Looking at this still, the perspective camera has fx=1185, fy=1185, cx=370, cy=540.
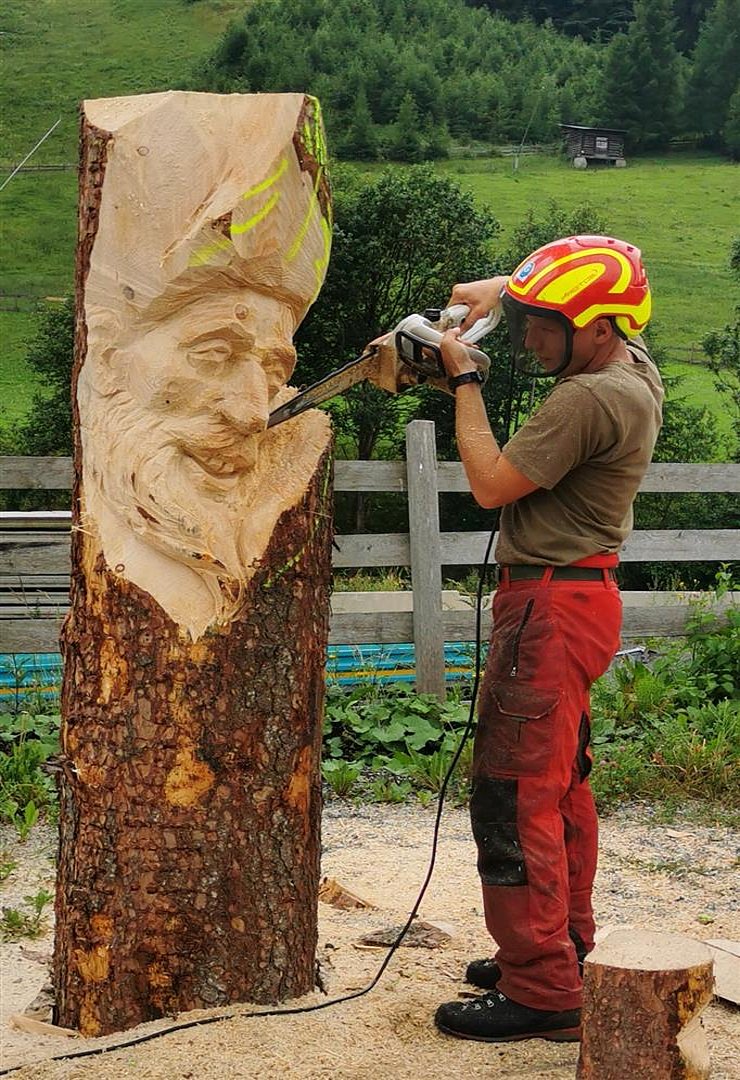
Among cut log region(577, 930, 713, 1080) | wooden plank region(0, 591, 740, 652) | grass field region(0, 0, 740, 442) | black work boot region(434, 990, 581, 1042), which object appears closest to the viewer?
cut log region(577, 930, 713, 1080)

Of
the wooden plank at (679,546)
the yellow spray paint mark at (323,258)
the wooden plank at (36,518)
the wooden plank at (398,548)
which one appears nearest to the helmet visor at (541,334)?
the yellow spray paint mark at (323,258)

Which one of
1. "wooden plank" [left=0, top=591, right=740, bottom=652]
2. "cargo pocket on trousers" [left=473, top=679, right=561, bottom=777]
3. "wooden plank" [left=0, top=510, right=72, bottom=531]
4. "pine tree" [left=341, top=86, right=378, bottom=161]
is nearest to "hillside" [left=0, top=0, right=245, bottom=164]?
"pine tree" [left=341, top=86, right=378, bottom=161]

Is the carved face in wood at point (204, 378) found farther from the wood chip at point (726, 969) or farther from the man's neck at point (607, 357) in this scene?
the wood chip at point (726, 969)

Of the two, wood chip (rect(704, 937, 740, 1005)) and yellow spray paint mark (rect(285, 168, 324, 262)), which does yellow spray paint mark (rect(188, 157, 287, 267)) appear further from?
wood chip (rect(704, 937, 740, 1005))

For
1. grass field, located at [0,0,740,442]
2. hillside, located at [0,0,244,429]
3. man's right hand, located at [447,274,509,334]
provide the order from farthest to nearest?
grass field, located at [0,0,740,442] → hillside, located at [0,0,244,429] → man's right hand, located at [447,274,509,334]

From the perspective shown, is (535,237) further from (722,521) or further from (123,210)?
(123,210)

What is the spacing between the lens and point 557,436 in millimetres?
2615

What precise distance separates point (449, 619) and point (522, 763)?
3625 mm

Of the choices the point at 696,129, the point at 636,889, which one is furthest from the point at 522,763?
the point at 696,129

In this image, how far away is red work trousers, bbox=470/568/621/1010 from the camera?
2.70 meters

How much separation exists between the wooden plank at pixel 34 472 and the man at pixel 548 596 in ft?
11.7

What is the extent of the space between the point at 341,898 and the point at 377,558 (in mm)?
2552

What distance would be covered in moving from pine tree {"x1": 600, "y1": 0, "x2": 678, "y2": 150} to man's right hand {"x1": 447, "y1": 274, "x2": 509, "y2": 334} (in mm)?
18155

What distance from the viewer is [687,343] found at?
18.1m
